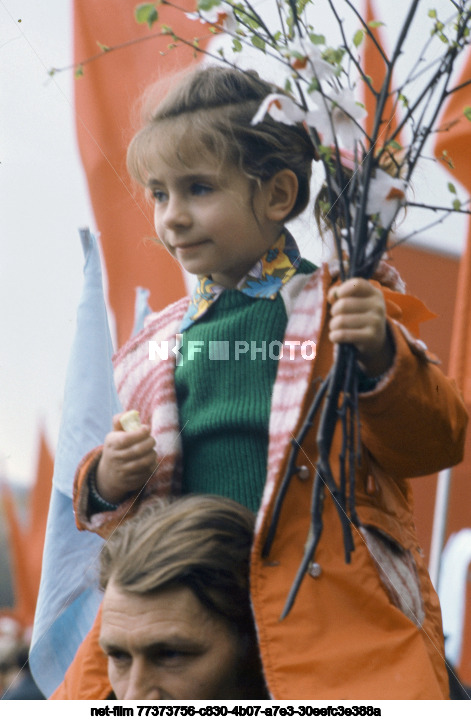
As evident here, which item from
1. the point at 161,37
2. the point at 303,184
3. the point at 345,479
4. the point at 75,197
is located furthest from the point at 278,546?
the point at 161,37

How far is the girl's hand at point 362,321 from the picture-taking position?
3.19ft

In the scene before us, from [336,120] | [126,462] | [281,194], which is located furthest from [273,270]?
[126,462]

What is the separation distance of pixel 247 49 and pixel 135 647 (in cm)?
74

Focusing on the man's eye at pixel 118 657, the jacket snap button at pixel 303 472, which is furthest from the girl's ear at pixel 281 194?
the man's eye at pixel 118 657

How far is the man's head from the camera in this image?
1.01 meters

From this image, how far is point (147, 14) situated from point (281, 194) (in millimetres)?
272

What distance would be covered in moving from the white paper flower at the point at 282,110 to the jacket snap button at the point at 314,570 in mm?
524

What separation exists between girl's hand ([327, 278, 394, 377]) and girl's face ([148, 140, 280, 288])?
0.48ft

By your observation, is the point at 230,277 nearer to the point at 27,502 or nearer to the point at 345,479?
the point at 345,479

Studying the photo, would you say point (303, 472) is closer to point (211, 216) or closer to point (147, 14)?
point (211, 216)

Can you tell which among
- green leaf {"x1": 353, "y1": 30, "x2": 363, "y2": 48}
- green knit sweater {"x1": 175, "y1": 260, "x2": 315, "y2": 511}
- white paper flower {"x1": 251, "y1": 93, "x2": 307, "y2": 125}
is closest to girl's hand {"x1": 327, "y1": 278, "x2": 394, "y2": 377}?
green knit sweater {"x1": 175, "y1": 260, "x2": 315, "y2": 511}

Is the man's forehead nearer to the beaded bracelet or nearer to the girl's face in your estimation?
the beaded bracelet

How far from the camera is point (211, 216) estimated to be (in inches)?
40.8

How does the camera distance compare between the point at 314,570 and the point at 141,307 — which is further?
the point at 141,307
